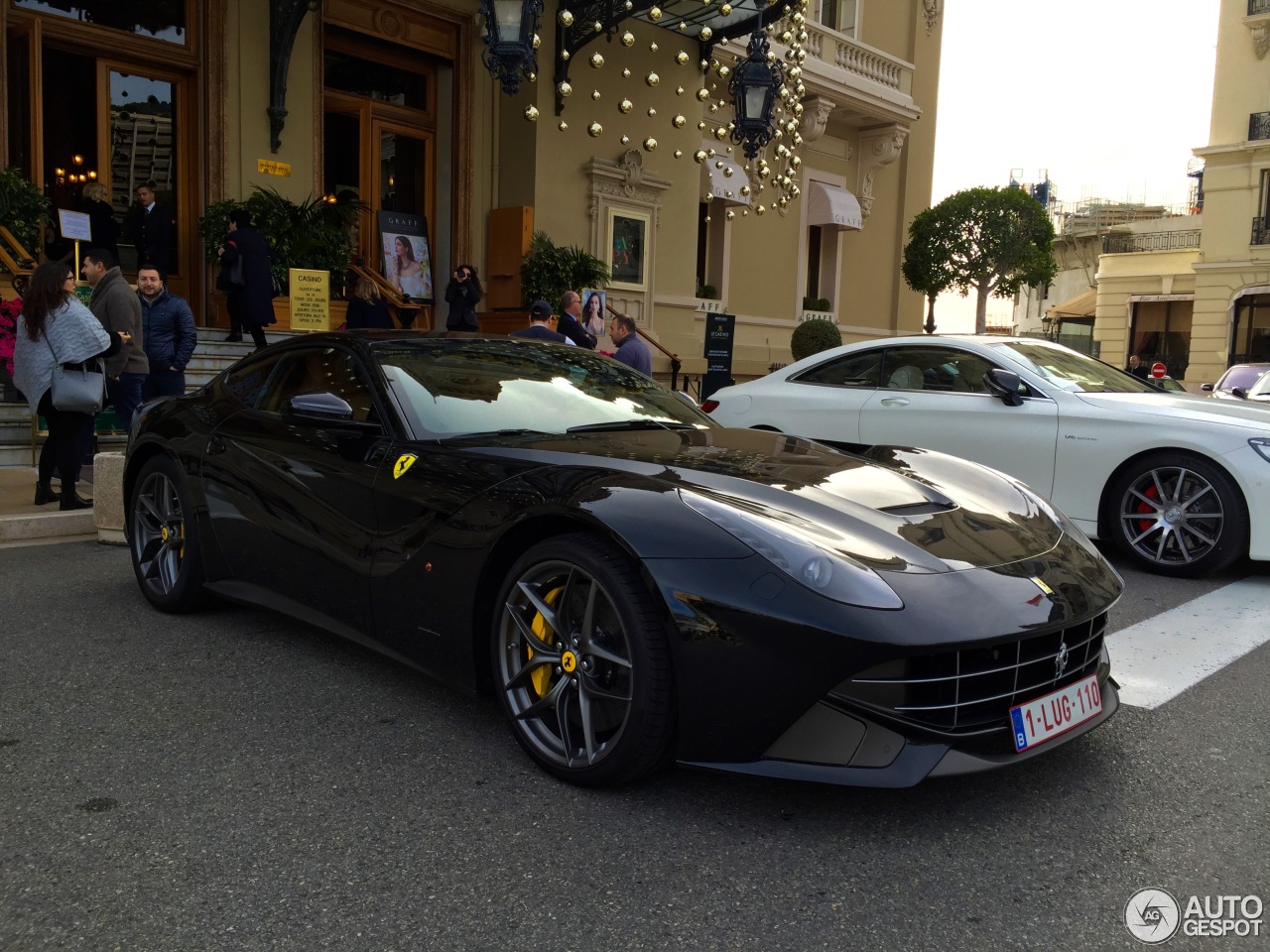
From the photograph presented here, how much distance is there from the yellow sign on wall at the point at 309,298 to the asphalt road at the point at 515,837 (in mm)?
8907

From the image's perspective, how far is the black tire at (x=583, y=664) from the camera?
8.87 ft

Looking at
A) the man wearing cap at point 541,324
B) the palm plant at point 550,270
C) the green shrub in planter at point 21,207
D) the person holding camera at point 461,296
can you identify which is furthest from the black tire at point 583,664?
the palm plant at point 550,270

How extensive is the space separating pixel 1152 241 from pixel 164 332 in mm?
46055

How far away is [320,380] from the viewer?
162 inches

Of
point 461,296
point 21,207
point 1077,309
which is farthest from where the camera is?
point 1077,309

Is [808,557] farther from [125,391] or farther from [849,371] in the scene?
[125,391]

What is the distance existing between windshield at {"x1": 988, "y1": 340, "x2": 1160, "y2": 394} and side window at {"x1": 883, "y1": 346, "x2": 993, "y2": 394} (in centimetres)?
20

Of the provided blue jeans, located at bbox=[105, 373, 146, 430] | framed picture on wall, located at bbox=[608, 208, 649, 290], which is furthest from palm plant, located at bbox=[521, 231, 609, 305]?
blue jeans, located at bbox=[105, 373, 146, 430]

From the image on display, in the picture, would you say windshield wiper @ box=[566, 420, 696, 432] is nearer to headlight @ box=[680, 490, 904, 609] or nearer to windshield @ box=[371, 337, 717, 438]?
windshield @ box=[371, 337, 717, 438]

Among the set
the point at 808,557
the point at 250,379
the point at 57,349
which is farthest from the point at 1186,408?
the point at 57,349

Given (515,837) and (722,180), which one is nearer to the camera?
(515,837)

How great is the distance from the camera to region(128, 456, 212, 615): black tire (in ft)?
14.9

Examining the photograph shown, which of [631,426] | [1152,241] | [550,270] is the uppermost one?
[1152,241]

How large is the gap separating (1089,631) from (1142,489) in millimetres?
3533
